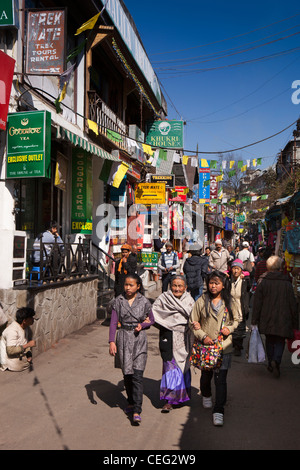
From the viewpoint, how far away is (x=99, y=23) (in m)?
10.7

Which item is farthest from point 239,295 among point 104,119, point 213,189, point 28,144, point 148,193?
point 213,189

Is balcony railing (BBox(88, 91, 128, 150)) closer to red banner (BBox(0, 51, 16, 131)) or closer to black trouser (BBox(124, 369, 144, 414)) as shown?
red banner (BBox(0, 51, 16, 131))

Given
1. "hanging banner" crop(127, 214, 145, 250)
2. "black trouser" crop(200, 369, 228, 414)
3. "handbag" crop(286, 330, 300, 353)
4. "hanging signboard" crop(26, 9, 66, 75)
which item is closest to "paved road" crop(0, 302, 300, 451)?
"black trouser" crop(200, 369, 228, 414)

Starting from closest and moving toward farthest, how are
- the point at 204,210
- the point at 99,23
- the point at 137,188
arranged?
the point at 99,23, the point at 137,188, the point at 204,210

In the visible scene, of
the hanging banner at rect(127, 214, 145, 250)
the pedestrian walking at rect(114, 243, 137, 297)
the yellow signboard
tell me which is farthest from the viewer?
the hanging banner at rect(127, 214, 145, 250)

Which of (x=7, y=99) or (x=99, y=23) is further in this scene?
(x=99, y=23)

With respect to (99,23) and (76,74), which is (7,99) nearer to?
(76,74)

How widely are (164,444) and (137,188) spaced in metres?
13.0

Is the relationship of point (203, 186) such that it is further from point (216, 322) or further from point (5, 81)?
point (216, 322)

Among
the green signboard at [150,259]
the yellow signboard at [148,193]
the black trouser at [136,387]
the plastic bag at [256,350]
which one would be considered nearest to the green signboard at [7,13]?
the black trouser at [136,387]

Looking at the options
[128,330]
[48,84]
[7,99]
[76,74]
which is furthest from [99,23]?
[128,330]

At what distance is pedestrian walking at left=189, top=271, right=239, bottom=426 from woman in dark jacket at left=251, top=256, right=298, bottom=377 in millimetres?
1375

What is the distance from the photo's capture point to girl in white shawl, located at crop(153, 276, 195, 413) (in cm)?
487

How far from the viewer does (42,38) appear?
284 inches
